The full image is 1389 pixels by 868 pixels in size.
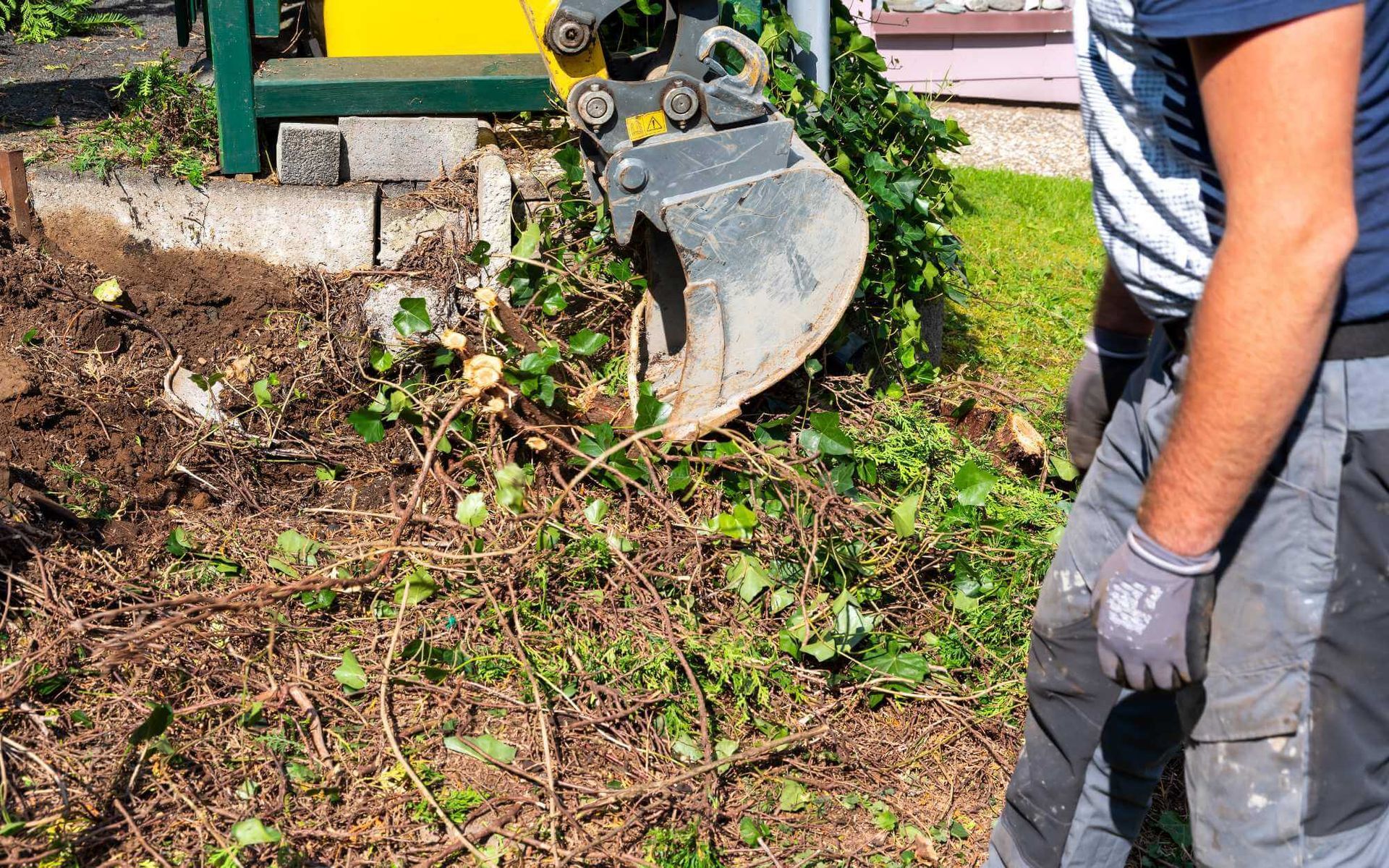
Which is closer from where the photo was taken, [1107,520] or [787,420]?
[1107,520]

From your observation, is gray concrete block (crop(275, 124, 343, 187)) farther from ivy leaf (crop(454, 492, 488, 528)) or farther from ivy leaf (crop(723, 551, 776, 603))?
ivy leaf (crop(723, 551, 776, 603))

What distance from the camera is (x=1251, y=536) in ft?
5.46

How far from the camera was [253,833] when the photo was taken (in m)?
2.25

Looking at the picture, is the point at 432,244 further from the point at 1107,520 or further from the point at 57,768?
the point at 1107,520

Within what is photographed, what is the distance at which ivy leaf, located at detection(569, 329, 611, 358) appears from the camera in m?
3.46

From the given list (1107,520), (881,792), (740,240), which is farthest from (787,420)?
(1107,520)

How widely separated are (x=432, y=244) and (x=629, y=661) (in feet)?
5.85

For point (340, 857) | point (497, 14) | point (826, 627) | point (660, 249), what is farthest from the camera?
point (497, 14)

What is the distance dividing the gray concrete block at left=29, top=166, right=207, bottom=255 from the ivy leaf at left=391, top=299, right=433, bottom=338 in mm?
1003

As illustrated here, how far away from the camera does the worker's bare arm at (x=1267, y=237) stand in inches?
52.5

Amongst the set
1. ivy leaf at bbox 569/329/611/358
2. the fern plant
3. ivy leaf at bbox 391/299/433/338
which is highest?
the fern plant

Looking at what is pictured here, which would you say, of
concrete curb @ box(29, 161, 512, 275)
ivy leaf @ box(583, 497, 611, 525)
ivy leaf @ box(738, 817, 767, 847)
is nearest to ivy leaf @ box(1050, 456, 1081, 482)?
ivy leaf @ box(583, 497, 611, 525)

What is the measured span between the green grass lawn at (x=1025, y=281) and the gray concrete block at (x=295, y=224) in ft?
7.60

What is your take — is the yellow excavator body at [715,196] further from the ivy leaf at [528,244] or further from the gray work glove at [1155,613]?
the gray work glove at [1155,613]
